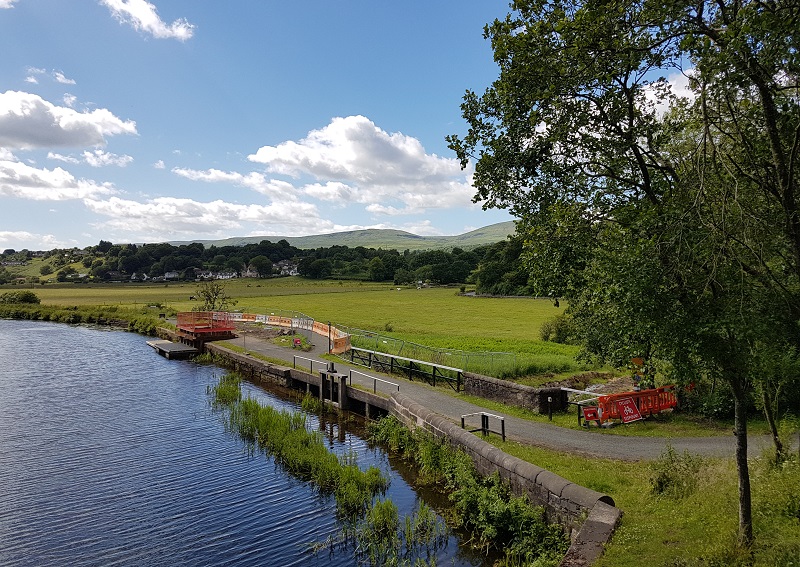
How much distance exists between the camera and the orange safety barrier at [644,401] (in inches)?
636

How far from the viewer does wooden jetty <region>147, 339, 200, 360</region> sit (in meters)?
40.0

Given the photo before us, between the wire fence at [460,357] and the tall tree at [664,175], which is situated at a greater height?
the tall tree at [664,175]

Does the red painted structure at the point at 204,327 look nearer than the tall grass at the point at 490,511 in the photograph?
No

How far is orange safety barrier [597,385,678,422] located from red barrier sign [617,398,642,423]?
0.09 m

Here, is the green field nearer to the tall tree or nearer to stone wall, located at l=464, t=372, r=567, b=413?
stone wall, located at l=464, t=372, r=567, b=413

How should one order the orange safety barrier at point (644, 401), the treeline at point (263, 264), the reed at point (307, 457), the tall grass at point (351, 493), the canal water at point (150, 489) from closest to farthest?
1. the tall grass at point (351, 493)
2. the canal water at point (150, 489)
3. the reed at point (307, 457)
4. the orange safety barrier at point (644, 401)
5. the treeline at point (263, 264)

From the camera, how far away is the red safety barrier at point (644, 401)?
1616cm

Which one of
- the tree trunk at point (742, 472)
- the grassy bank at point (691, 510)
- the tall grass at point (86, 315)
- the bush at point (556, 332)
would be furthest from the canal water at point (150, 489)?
the tall grass at point (86, 315)

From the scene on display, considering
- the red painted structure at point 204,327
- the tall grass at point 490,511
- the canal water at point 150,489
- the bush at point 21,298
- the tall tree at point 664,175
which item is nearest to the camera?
the tall tree at point 664,175

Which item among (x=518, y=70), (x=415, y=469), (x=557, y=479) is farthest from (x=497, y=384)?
(x=518, y=70)

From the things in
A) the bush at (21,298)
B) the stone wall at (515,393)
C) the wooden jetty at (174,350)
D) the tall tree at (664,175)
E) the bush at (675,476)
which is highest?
the tall tree at (664,175)

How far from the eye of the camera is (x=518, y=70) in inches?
329

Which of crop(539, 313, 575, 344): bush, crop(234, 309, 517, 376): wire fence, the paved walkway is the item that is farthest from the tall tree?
crop(539, 313, 575, 344): bush

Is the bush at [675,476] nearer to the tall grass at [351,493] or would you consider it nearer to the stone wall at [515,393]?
the tall grass at [351,493]
